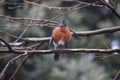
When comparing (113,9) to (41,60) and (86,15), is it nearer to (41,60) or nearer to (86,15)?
(41,60)

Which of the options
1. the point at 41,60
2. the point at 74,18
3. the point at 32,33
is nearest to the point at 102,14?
the point at 74,18

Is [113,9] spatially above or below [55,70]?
above

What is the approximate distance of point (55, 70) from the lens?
39.9 feet

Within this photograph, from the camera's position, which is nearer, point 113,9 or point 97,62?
point 113,9

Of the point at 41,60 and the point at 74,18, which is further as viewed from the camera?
the point at 74,18

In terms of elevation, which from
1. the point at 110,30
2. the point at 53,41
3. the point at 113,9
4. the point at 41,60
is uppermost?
the point at 113,9

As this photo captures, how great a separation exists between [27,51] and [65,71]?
7.92 m

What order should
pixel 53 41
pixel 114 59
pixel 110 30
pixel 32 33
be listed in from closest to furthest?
pixel 110 30
pixel 53 41
pixel 32 33
pixel 114 59

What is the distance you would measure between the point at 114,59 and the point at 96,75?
1709 millimetres

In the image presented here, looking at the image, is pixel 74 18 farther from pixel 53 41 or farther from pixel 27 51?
pixel 27 51

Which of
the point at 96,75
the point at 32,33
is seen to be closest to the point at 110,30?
the point at 32,33

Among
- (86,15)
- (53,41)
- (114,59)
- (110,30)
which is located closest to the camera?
(110,30)

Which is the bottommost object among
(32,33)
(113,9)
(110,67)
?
(110,67)

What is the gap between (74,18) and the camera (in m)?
14.3
